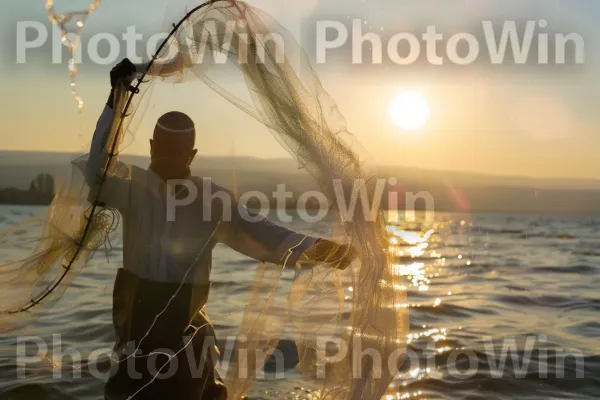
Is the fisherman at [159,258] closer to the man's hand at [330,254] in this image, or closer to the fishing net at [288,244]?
the fishing net at [288,244]

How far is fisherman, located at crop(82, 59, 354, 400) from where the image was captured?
3.45 m

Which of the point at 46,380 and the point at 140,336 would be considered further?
the point at 46,380

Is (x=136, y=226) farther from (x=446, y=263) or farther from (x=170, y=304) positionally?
(x=446, y=263)

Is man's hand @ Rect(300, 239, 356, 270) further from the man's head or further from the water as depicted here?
the man's head

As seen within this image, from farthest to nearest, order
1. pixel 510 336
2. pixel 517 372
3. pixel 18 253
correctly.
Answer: pixel 510 336
pixel 517 372
pixel 18 253

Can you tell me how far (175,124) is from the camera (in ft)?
11.3

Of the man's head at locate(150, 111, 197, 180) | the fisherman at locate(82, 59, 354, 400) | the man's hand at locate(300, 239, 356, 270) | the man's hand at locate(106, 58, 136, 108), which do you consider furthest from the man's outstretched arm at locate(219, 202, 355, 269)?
the man's hand at locate(106, 58, 136, 108)

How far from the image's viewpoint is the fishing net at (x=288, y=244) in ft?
12.1

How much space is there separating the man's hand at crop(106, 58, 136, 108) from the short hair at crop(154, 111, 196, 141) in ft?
0.83

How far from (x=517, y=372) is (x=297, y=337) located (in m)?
4.60

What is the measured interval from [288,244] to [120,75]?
1231 millimetres

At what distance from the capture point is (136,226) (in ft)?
11.4

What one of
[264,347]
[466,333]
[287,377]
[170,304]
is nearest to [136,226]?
[170,304]

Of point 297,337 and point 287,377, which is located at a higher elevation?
point 297,337
